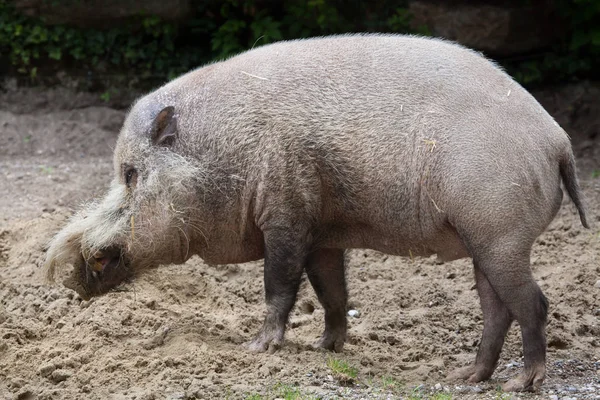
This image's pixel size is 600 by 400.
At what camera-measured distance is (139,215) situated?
538cm

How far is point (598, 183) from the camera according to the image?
8.29 m

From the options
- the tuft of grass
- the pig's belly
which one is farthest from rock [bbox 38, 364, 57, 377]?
the pig's belly

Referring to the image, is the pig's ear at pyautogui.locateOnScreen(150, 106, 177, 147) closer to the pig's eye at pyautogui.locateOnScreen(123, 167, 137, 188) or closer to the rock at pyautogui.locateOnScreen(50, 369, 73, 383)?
the pig's eye at pyautogui.locateOnScreen(123, 167, 137, 188)

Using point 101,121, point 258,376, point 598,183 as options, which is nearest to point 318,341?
point 258,376

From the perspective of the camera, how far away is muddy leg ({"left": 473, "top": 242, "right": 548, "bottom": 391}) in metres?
4.79

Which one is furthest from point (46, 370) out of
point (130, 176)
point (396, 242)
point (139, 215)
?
point (396, 242)

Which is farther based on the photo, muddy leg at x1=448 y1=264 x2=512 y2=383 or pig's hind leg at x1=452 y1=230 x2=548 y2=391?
muddy leg at x1=448 y1=264 x2=512 y2=383

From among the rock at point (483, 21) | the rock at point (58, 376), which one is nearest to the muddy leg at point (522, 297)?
the rock at point (58, 376)

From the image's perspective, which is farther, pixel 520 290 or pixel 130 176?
pixel 130 176

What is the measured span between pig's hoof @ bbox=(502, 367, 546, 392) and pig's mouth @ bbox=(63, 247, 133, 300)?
7.68ft

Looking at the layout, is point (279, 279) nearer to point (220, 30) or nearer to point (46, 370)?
point (46, 370)

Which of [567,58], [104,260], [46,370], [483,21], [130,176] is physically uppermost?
[483,21]

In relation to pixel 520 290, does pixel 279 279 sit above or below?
below

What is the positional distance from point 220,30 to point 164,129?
4573 mm
